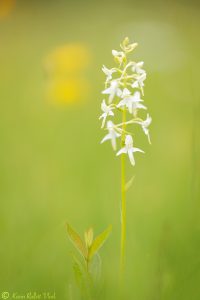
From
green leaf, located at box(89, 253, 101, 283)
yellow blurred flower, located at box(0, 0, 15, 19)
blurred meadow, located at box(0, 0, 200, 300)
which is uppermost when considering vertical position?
yellow blurred flower, located at box(0, 0, 15, 19)

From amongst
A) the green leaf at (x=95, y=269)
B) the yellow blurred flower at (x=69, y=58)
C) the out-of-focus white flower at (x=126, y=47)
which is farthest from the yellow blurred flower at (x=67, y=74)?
the green leaf at (x=95, y=269)

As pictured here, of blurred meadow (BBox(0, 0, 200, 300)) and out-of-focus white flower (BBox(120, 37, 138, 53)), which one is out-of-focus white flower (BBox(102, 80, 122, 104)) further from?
blurred meadow (BBox(0, 0, 200, 300))

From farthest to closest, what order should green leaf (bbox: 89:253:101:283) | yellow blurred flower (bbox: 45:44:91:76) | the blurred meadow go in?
yellow blurred flower (bbox: 45:44:91:76) → the blurred meadow → green leaf (bbox: 89:253:101:283)

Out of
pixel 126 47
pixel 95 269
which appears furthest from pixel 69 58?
pixel 95 269

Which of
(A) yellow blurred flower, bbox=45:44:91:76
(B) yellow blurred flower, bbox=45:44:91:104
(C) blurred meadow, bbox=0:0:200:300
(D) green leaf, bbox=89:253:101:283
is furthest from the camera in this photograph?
(A) yellow blurred flower, bbox=45:44:91:76

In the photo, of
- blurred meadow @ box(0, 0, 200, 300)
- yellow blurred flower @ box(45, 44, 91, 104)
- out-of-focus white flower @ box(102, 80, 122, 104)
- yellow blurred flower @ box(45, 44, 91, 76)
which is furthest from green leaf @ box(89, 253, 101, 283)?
yellow blurred flower @ box(45, 44, 91, 76)

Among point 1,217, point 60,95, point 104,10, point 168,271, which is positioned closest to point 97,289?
point 168,271

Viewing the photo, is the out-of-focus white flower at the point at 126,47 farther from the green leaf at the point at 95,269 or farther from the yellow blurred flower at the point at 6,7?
the yellow blurred flower at the point at 6,7

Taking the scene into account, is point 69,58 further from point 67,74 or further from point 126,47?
point 126,47

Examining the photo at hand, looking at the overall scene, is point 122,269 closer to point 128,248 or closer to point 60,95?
point 128,248
